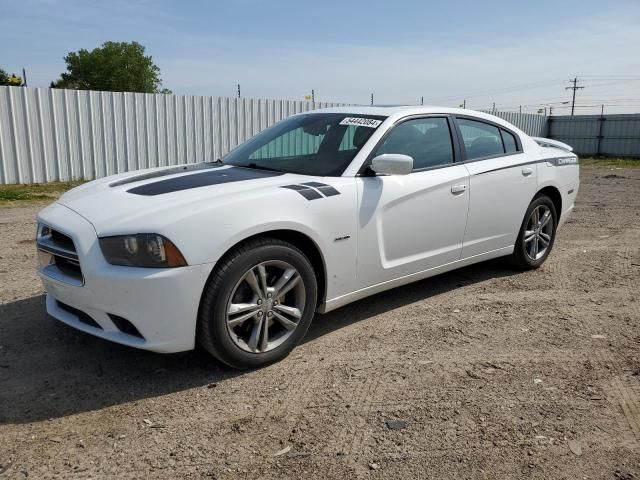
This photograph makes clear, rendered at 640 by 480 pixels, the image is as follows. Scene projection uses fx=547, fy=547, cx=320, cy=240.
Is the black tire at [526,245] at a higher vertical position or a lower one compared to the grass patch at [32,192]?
higher

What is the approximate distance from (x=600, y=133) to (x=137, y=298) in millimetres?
28556

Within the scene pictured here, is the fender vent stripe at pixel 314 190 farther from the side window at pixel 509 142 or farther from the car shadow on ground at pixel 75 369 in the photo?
the side window at pixel 509 142

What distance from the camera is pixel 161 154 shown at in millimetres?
12992

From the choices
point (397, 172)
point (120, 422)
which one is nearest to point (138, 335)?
point (120, 422)

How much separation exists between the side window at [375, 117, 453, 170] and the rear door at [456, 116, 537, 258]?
0.20 metres

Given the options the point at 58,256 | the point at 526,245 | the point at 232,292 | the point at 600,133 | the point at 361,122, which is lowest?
the point at 526,245

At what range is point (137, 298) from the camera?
2811 millimetres

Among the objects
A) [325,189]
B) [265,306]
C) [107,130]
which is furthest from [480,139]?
[107,130]

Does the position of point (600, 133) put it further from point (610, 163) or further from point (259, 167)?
point (259, 167)

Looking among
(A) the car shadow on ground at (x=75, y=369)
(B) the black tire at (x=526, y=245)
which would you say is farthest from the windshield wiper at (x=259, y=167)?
(B) the black tire at (x=526, y=245)

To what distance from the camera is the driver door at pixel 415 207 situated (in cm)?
371

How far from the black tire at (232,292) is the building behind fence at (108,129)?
9586mm

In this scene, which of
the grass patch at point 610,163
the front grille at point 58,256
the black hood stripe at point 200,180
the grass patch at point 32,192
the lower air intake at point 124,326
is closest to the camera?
the lower air intake at point 124,326

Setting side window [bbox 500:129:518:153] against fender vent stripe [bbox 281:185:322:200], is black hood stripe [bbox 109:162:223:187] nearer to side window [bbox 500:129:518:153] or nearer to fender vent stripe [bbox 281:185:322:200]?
fender vent stripe [bbox 281:185:322:200]
